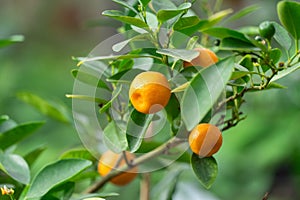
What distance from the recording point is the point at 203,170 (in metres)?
0.60

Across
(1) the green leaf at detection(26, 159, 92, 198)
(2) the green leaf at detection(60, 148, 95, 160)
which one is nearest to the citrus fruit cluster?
(1) the green leaf at detection(26, 159, 92, 198)

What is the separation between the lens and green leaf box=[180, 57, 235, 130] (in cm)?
51

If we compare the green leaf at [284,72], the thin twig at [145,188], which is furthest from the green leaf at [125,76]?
the thin twig at [145,188]

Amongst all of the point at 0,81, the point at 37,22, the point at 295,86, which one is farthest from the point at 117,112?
the point at 37,22

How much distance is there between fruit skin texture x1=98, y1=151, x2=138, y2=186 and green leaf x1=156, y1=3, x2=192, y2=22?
226mm

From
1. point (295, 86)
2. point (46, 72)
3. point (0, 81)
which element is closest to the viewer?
point (295, 86)

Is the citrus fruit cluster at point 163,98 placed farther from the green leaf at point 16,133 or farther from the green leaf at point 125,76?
the green leaf at point 16,133

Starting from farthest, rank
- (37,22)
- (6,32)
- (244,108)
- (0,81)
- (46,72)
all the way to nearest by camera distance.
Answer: (37,22) → (46,72) → (6,32) → (0,81) → (244,108)

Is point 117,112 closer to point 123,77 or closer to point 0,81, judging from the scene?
point 123,77

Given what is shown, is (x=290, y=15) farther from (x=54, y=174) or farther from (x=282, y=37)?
(x=54, y=174)

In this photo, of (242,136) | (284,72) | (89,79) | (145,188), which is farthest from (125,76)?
(242,136)

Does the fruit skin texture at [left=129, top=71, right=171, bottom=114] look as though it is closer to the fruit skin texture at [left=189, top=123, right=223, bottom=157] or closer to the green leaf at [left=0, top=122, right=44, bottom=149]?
the fruit skin texture at [left=189, top=123, right=223, bottom=157]

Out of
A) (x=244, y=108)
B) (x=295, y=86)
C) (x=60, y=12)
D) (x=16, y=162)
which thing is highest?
(x=16, y=162)

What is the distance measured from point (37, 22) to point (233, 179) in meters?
2.38
